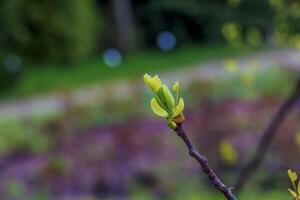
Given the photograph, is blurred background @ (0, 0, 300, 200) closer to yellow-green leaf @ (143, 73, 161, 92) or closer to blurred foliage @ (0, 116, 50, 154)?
blurred foliage @ (0, 116, 50, 154)

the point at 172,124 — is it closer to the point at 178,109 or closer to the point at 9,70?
the point at 178,109

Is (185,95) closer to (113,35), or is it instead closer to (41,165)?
(41,165)

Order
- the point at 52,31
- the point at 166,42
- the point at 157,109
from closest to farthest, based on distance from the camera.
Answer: the point at 157,109 < the point at 52,31 < the point at 166,42

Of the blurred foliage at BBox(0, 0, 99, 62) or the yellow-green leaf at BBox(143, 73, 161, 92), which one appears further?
the blurred foliage at BBox(0, 0, 99, 62)

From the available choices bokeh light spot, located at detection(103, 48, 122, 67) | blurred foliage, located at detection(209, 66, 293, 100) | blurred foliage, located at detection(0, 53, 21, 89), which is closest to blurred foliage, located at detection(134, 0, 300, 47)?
blurred foliage, located at detection(209, 66, 293, 100)

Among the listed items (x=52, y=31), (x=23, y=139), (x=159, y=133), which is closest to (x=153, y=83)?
(x=159, y=133)

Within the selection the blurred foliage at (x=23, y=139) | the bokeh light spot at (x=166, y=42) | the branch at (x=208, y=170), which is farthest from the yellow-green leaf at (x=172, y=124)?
the bokeh light spot at (x=166, y=42)

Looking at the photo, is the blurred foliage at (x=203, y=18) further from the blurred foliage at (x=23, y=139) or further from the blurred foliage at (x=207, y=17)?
the blurred foliage at (x=23, y=139)
